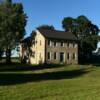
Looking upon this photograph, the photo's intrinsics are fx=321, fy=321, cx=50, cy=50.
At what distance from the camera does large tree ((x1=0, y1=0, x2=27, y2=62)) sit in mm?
67562

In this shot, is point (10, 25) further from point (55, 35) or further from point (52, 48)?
point (55, 35)

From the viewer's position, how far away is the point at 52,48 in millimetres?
69812

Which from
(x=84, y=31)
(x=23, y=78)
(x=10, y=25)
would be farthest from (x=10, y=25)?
(x=23, y=78)

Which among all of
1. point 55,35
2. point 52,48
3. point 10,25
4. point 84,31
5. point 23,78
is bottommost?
point 23,78

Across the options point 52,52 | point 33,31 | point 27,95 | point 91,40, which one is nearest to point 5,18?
point 33,31

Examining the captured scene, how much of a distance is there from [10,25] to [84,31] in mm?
32216

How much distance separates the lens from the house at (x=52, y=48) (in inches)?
2704

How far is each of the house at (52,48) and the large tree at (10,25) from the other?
4.13 m

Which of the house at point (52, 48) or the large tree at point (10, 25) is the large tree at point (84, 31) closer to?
the house at point (52, 48)

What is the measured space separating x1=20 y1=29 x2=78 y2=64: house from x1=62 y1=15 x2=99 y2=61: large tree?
1774 centimetres

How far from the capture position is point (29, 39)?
7388 cm

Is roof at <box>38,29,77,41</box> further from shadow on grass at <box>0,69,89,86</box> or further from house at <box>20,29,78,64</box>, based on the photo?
shadow on grass at <box>0,69,89,86</box>

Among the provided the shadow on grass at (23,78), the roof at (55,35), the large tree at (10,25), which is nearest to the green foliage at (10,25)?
the large tree at (10,25)

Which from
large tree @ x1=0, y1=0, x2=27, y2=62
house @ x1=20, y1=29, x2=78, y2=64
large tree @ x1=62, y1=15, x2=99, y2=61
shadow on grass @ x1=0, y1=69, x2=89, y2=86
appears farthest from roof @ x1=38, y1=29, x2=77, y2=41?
shadow on grass @ x1=0, y1=69, x2=89, y2=86
